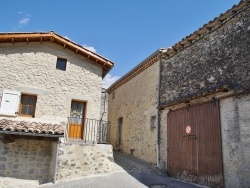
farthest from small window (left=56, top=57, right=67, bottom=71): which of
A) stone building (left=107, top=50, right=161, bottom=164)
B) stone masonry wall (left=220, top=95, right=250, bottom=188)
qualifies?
stone masonry wall (left=220, top=95, right=250, bottom=188)

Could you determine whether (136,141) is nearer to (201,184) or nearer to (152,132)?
(152,132)

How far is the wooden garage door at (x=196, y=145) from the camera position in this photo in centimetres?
739

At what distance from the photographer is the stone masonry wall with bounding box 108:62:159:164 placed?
1125 cm

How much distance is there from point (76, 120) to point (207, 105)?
561cm

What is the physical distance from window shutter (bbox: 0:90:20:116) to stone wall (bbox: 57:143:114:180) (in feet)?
7.88

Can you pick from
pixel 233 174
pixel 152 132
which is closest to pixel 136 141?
pixel 152 132

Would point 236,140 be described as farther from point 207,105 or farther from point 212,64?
point 212,64

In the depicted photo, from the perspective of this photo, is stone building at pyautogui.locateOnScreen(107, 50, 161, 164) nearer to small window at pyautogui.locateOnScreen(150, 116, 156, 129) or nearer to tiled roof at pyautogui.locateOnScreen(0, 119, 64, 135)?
small window at pyautogui.locateOnScreen(150, 116, 156, 129)

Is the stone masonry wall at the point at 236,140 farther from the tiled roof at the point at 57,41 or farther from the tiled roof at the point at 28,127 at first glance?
the tiled roof at the point at 57,41

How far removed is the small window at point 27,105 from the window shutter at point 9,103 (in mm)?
447

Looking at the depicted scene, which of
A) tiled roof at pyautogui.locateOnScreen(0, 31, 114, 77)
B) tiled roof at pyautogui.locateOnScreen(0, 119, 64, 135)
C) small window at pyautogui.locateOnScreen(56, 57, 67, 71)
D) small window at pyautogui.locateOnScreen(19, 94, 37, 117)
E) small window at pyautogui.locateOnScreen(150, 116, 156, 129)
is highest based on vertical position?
tiled roof at pyautogui.locateOnScreen(0, 31, 114, 77)

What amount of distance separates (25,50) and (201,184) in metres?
8.70

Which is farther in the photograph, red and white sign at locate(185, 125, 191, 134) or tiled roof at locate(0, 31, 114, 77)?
tiled roof at locate(0, 31, 114, 77)

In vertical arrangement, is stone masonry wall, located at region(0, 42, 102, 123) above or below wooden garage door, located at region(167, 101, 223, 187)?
above
